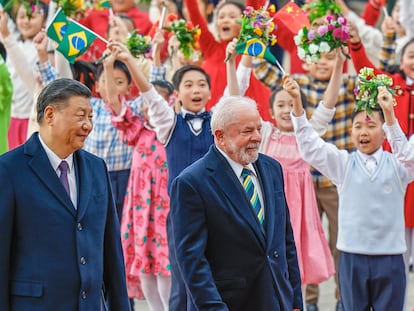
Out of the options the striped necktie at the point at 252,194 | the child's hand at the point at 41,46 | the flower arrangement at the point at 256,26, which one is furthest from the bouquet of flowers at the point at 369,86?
the child's hand at the point at 41,46

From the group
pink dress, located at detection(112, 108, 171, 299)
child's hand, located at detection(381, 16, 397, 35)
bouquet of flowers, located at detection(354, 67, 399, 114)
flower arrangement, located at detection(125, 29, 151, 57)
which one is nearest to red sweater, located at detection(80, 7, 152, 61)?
flower arrangement, located at detection(125, 29, 151, 57)

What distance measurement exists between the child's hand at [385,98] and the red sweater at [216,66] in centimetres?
222

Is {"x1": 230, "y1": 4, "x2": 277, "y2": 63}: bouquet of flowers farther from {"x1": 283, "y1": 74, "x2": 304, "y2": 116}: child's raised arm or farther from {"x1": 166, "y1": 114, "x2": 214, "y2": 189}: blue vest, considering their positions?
{"x1": 166, "y1": 114, "x2": 214, "y2": 189}: blue vest

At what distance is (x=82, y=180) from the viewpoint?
458 cm

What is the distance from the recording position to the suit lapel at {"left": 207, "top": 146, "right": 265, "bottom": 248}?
4.88 metres

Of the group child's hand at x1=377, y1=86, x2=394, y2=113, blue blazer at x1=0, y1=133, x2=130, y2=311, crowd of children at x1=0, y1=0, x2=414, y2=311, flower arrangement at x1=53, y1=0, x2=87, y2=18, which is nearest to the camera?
blue blazer at x1=0, y1=133, x2=130, y2=311

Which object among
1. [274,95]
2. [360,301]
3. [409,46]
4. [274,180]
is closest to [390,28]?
[409,46]

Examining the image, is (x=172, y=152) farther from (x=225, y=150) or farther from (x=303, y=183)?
(x=225, y=150)

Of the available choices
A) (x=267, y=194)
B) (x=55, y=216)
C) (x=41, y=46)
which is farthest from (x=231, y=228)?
(x=41, y=46)

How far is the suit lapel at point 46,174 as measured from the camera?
4426 millimetres

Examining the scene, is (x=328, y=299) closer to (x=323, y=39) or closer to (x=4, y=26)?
(x=323, y=39)

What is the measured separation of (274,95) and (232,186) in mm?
2755

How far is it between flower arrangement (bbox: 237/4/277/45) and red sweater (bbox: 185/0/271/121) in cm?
139

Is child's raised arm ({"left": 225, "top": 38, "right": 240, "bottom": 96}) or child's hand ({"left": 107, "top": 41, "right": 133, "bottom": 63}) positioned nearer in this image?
child's hand ({"left": 107, "top": 41, "right": 133, "bottom": 63})
